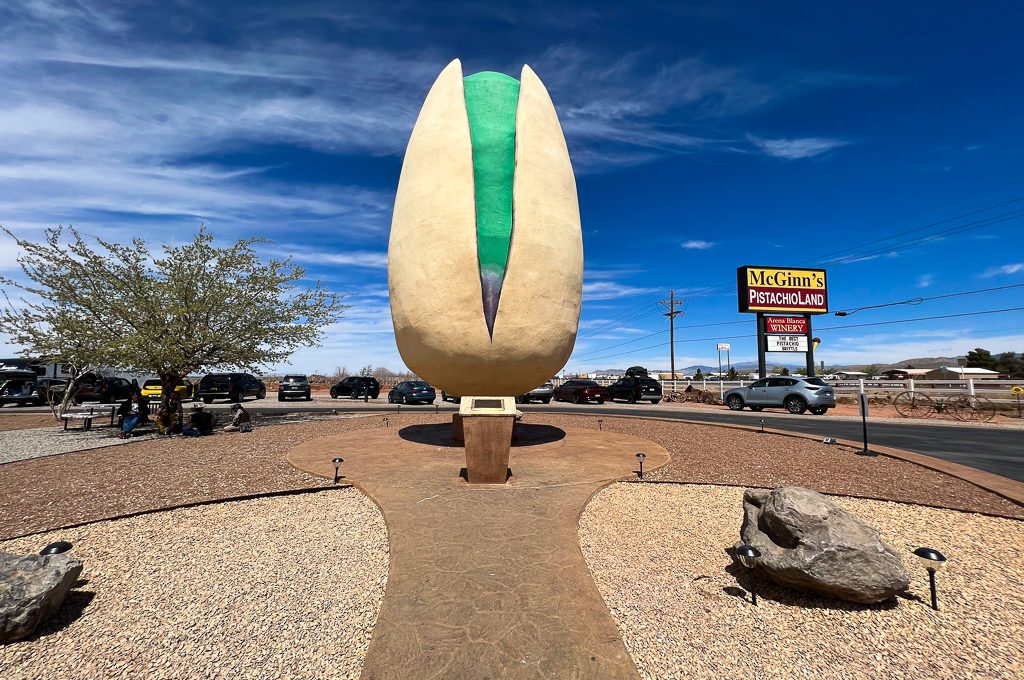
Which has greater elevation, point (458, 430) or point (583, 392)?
point (583, 392)

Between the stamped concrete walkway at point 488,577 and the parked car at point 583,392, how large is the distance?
20530 mm

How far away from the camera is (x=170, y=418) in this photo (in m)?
12.7

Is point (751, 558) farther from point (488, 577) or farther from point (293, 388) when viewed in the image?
point (293, 388)

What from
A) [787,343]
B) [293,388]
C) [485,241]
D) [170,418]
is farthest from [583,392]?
[485,241]

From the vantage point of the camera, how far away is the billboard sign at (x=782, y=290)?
29516mm

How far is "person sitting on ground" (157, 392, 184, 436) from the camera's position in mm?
12562

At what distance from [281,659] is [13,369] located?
37.5 metres

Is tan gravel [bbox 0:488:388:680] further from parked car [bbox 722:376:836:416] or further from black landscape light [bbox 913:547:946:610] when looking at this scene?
parked car [bbox 722:376:836:416]

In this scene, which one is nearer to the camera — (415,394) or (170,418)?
(170,418)

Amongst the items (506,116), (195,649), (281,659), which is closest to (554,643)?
(281,659)

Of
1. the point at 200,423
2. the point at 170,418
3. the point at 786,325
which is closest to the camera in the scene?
the point at 200,423

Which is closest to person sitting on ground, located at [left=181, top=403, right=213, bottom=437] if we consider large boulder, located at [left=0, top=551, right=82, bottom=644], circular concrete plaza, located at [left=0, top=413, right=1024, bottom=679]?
circular concrete plaza, located at [left=0, top=413, right=1024, bottom=679]

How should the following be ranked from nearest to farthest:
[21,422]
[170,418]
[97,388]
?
1. [170,418]
2. [21,422]
3. [97,388]

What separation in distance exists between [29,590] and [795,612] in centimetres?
569
